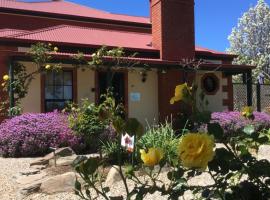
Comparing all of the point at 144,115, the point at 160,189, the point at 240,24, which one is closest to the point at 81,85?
the point at 144,115

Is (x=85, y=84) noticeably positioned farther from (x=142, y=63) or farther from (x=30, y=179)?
(x=30, y=179)

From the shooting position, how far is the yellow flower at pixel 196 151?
5.62ft

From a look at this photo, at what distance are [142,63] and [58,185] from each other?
31.6 ft

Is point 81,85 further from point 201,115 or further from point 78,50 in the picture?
point 201,115

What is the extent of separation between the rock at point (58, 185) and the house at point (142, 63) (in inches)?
309

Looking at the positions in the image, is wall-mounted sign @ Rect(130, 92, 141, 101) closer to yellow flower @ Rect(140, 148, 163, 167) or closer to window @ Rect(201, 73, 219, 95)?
window @ Rect(201, 73, 219, 95)

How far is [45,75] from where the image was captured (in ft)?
49.7

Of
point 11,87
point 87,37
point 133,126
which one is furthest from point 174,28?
point 133,126

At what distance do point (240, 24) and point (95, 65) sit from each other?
33.5 m

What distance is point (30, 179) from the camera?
7.38m

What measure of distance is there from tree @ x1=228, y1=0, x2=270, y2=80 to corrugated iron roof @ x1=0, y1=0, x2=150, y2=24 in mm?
19478

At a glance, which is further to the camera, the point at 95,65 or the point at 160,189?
the point at 95,65

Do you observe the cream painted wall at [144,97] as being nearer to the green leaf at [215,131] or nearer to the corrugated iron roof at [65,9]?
the corrugated iron roof at [65,9]

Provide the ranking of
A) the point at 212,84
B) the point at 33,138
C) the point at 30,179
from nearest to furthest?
the point at 30,179
the point at 33,138
the point at 212,84
